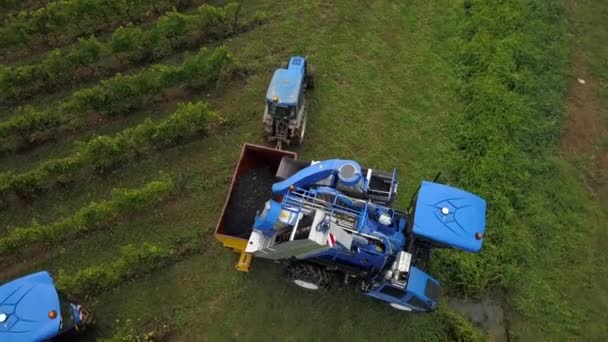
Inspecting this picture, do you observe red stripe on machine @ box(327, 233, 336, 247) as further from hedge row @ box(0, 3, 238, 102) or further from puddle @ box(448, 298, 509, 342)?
hedge row @ box(0, 3, 238, 102)

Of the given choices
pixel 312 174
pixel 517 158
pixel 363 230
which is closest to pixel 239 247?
pixel 312 174

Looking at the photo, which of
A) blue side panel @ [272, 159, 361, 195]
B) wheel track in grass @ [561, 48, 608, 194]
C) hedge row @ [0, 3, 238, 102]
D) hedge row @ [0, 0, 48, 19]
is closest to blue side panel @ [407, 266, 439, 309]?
blue side panel @ [272, 159, 361, 195]

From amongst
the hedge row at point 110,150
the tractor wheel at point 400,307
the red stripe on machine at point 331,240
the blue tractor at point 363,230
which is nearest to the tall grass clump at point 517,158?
the tractor wheel at point 400,307

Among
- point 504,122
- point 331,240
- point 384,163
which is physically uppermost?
point 504,122

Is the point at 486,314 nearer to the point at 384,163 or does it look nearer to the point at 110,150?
the point at 384,163

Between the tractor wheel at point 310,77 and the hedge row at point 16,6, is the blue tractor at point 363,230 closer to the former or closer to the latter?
the tractor wheel at point 310,77
